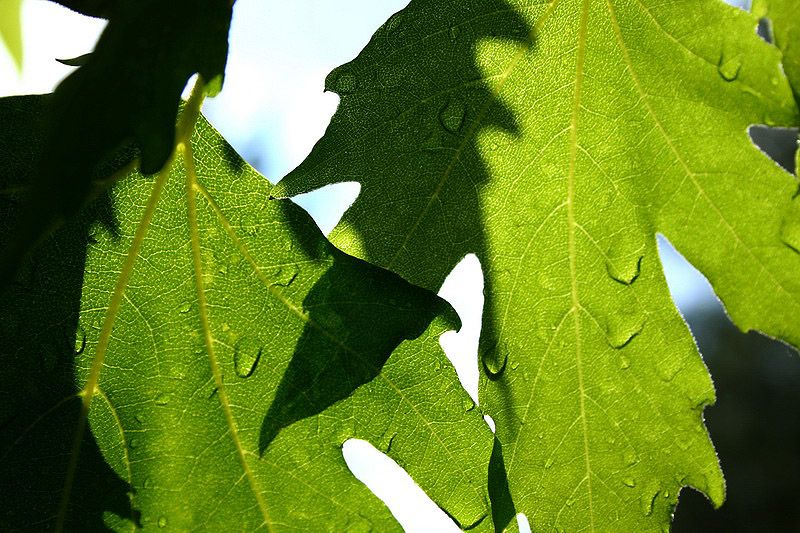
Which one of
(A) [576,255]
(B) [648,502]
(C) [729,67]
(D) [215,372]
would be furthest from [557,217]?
(D) [215,372]

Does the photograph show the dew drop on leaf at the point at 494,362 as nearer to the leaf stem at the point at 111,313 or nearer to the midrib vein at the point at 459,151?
the midrib vein at the point at 459,151

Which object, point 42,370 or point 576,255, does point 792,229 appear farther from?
point 42,370

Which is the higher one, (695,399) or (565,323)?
(565,323)

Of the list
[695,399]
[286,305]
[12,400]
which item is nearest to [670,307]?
[695,399]

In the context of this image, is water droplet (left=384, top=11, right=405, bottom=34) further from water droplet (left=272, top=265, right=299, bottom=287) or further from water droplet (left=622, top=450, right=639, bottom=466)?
water droplet (left=622, top=450, right=639, bottom=466)

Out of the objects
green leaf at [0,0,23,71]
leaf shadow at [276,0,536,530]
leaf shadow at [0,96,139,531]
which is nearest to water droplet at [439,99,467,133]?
leaf shadow at [276,0,536,530]

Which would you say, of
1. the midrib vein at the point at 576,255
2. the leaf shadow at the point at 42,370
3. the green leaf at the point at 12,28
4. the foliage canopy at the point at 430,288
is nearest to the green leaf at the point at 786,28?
the foliage canopy at the point at 430,288

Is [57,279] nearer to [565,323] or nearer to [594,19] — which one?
[565,323]
